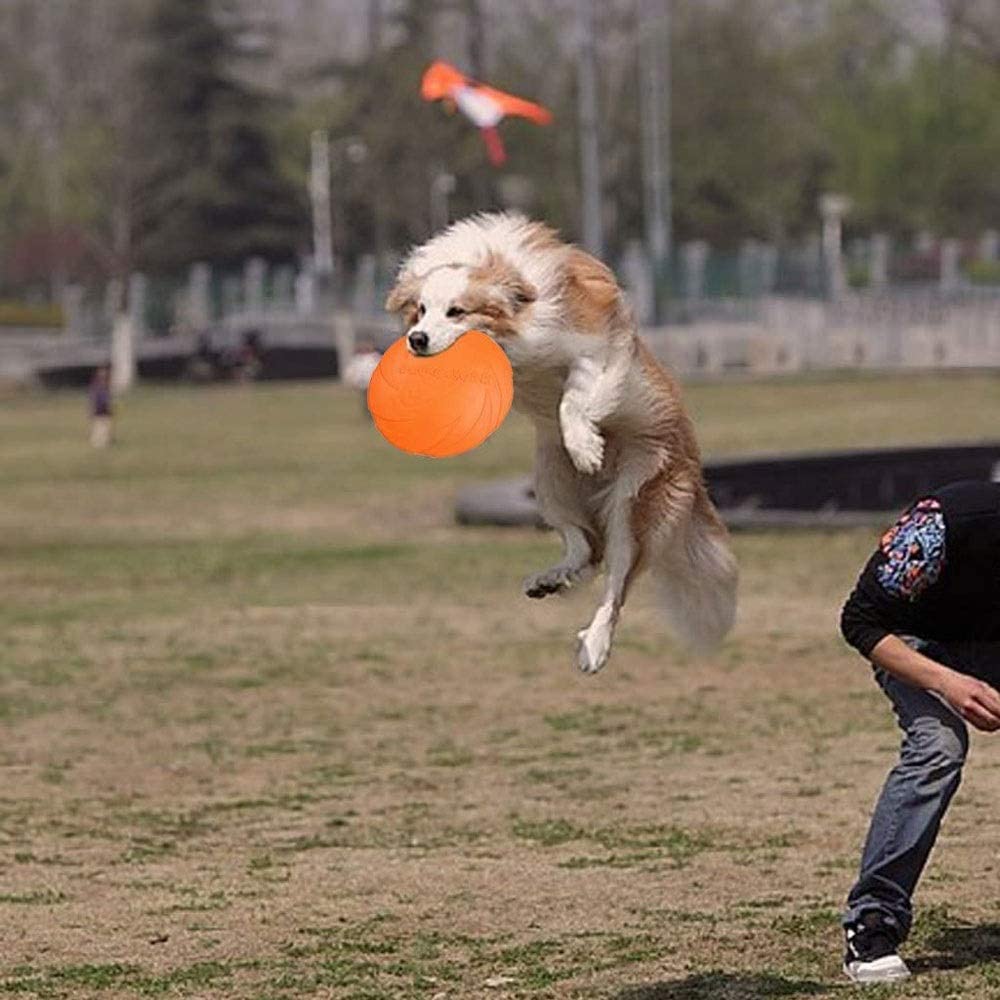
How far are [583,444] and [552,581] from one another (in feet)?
1.98

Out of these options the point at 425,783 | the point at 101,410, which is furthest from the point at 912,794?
the point at 101,410

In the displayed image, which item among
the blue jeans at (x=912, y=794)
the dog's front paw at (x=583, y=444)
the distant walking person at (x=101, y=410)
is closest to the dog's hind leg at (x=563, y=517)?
the dog's front paw at (x=583, y=444)

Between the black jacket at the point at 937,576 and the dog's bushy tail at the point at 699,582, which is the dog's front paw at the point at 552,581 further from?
the black jacket at the point at 937,576

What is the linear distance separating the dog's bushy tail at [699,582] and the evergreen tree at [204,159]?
98.3 metres

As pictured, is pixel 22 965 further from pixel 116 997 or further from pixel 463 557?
pixel 463 557

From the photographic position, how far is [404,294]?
24.8 feet

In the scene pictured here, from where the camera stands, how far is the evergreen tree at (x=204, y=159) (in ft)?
349

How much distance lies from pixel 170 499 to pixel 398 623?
13.6 meters

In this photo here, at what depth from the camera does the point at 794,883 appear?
10.4m

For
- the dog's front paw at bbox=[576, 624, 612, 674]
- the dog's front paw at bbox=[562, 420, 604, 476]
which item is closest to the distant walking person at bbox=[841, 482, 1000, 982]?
the dog's front paw at bbox=[576, 624, 612, 674]

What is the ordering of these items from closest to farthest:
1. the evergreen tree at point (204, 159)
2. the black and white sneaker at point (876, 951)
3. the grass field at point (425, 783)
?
the black and white sneaker at point (876, 951) < the grass field at point (425, 783) < the evergreen tree at point (204, 159)

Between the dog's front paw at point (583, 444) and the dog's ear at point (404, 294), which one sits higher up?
the dog's ear at point (404, 294)

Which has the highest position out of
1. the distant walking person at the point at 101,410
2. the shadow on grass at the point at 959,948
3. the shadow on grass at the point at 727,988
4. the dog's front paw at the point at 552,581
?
the dog's front paw at the point at 552,581

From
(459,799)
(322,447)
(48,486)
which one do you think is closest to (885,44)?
(322,447)
